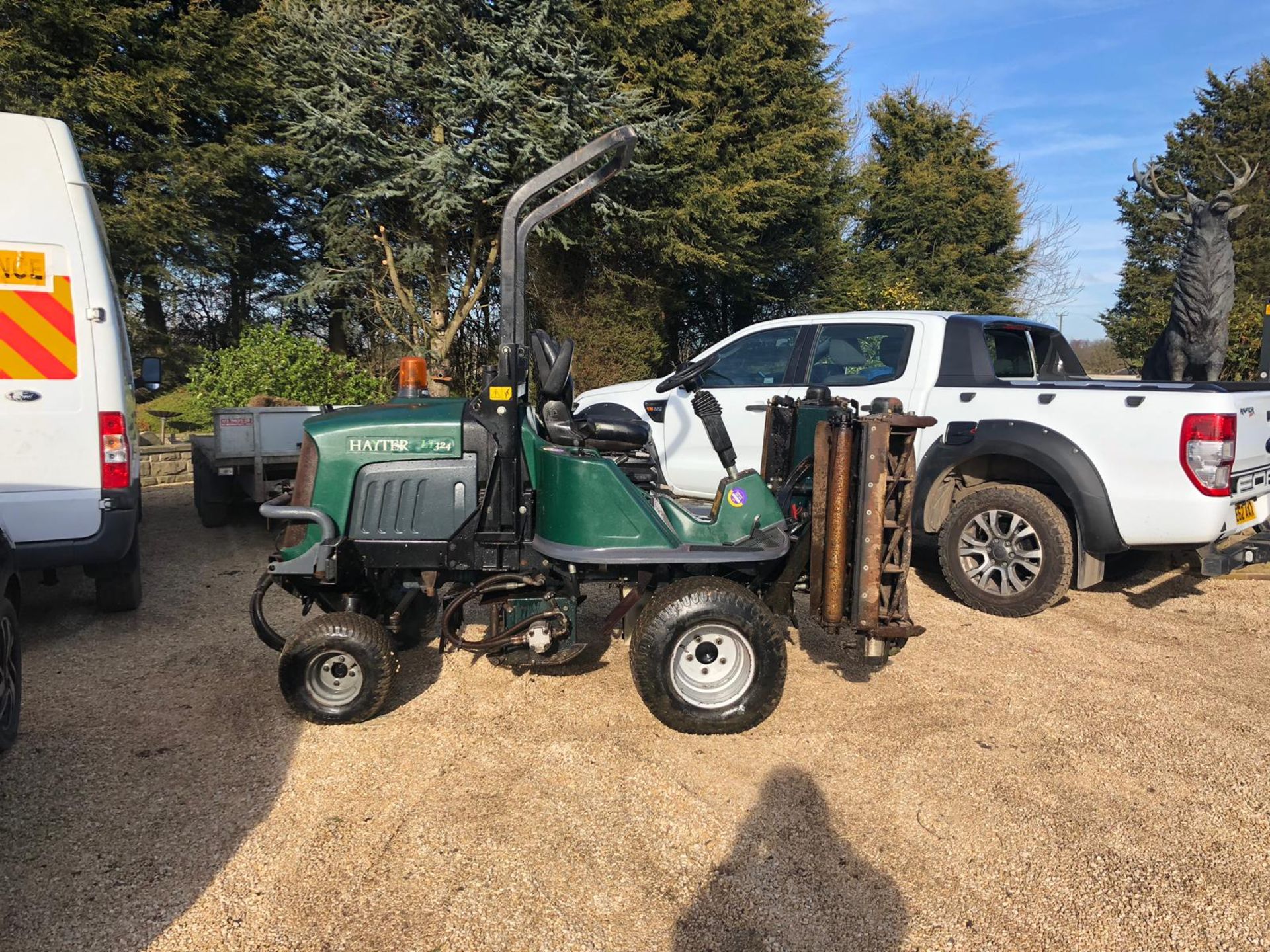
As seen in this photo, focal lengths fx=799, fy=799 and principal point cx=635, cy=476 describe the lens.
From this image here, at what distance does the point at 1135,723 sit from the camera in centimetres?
348

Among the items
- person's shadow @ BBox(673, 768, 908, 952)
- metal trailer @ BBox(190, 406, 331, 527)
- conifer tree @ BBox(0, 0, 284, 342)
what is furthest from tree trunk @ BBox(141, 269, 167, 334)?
person's shadow @ BBox(673, 768, 908, 952)

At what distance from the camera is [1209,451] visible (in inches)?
167

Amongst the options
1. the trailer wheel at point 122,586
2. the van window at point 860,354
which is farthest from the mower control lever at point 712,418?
the trailer wheel at point 122,586

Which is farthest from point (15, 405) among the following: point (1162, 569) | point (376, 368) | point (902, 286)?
point (902, 286)

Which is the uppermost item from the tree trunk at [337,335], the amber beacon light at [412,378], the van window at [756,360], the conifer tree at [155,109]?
the conifer tree at [155,109]

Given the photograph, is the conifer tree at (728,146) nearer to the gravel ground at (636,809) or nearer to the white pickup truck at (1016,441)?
the white pickup truck at (1016,441)

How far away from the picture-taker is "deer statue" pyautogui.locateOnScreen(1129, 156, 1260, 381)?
7234 mm

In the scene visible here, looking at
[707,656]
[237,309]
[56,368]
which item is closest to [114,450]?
[56,368]

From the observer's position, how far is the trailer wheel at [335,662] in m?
3.24

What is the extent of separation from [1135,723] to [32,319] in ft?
18.4

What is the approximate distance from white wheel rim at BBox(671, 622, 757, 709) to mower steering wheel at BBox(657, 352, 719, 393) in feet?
3.99

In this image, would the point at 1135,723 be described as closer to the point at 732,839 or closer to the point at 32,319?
the point at 732,839

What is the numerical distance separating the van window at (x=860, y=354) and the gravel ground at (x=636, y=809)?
81.5 inches

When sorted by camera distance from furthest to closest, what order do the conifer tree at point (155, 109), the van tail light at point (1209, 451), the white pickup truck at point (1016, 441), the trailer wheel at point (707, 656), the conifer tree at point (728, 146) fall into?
the conifer tree at point (728, 146) < the conifer tree at point (155, 109) < the white pickup truck at point (1016, 441) < the van tail light at point (1209, 451) < the trailer wheel at point (707, 656)
